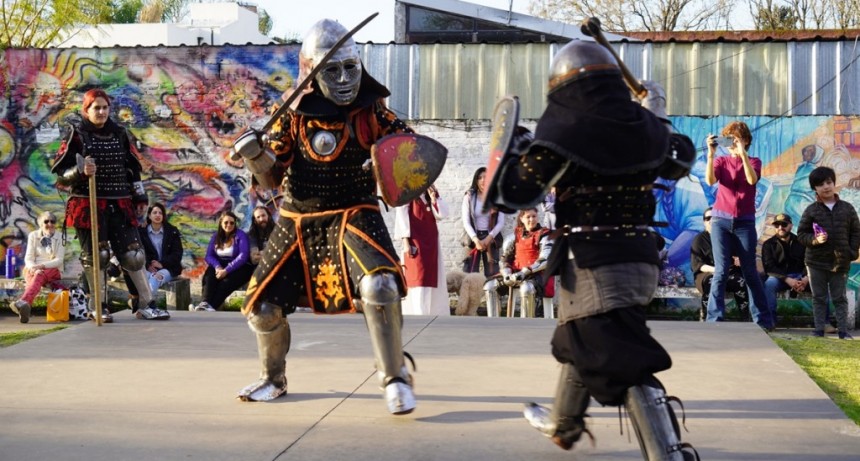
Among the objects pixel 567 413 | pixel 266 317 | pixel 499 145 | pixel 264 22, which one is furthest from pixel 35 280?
pixel 264 22

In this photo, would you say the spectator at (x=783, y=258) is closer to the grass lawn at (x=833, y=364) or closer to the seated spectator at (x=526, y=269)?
the grass lawn at (x=833, y=364)

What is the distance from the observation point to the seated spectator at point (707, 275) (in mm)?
11258

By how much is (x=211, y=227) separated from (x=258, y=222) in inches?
108

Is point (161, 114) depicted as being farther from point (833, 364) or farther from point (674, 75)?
point (833, 364)

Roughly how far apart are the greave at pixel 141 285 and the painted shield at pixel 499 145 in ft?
17.9

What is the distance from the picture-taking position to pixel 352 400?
5.62m

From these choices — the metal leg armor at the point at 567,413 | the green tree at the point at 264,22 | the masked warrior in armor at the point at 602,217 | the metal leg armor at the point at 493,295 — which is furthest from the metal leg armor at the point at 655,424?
the green tree at the point at 264,22

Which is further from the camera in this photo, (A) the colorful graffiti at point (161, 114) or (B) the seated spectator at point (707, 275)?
(A) the colorful graffiti at point (161, 114)

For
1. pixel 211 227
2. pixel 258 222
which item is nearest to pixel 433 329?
pixel 258 222

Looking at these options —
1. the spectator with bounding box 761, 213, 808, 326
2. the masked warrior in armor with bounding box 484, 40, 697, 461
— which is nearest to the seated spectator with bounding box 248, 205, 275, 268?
the spectator with bounding box 761, 213, 808, 326

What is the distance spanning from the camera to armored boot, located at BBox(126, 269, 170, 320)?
8.88 metres

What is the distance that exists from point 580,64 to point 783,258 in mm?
Answer: 8766

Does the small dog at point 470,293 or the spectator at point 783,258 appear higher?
the spectator at point 783,258

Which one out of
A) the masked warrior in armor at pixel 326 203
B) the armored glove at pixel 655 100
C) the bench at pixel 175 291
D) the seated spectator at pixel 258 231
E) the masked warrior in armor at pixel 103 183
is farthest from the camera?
the seated spectator at pixel 258 231
